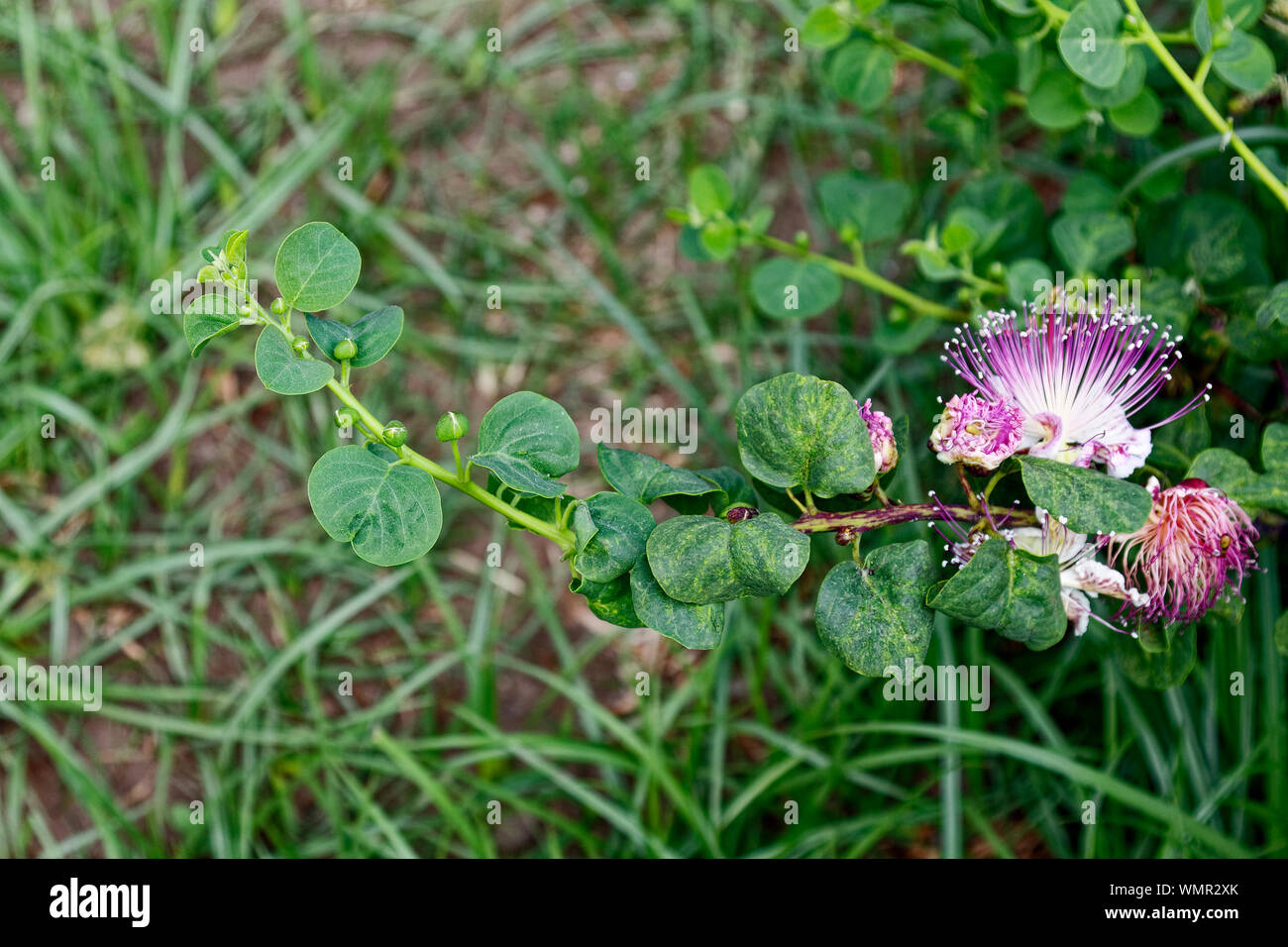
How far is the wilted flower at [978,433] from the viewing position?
36.4 inches

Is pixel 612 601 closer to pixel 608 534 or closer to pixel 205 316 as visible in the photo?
pixel 608 534

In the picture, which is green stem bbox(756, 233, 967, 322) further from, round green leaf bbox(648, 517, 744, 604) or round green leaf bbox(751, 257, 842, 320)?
round green leaf bbox(648, 517, 744, 604)

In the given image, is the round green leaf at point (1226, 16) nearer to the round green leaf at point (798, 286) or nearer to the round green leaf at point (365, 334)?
the round green leaf at point (798, 286)

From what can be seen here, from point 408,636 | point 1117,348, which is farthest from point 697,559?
point 408,636

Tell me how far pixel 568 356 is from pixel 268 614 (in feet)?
2.58

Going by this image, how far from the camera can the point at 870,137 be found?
2.08 m

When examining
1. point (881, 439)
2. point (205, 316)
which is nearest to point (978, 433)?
point (881, 439)

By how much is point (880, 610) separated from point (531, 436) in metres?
0.37

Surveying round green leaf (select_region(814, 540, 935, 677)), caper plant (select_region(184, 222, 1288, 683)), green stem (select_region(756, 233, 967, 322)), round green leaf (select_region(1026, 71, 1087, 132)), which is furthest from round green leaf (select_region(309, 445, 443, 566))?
round green leaf (select_region(1026, 71, 1087, 132))

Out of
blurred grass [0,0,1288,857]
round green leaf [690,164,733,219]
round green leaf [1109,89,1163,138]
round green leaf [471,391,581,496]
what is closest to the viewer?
round green leaf [471,391,581,496]

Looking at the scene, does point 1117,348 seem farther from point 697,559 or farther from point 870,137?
point 870,137

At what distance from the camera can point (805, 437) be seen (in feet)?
3.03

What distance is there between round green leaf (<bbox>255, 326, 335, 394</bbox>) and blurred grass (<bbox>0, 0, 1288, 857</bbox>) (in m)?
0.89

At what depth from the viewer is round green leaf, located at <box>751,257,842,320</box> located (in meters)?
1.46
